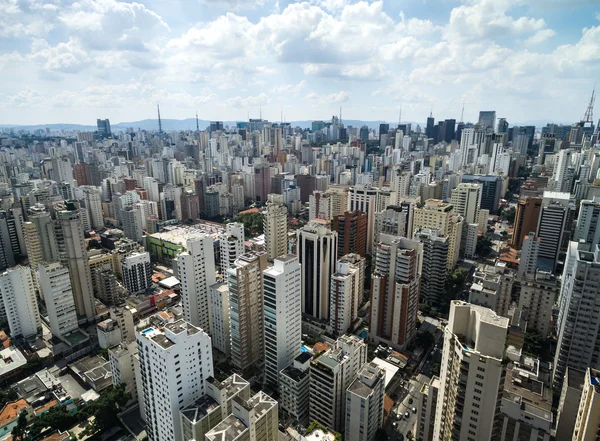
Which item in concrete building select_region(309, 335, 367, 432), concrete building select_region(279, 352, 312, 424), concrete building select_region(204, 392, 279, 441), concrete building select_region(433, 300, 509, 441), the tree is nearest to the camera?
concrete building select_region(433, 300, 509, 441)

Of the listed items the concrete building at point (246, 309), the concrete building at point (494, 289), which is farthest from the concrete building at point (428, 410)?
the concrete building at point (246, 309)

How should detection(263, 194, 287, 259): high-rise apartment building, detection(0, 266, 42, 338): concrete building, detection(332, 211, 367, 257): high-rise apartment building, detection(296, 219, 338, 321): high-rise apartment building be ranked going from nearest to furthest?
detection(0, 266, 42, 338): concrete building → detection(296, 219, 338, 321): high-rise apartment building → detection(332, 211, 367, 257): high-rise apartment building → detection(263, 194, 287, 259): high-rise apartment building

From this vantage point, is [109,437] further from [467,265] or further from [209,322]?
[467,265]

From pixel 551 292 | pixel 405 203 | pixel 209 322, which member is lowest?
pixel 209 322

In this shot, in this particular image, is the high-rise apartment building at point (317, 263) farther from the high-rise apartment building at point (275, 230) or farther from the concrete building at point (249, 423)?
the concrete building at point (249, 423)

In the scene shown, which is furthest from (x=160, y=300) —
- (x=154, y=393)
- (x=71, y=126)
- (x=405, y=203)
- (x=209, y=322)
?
(x=71, y=126)

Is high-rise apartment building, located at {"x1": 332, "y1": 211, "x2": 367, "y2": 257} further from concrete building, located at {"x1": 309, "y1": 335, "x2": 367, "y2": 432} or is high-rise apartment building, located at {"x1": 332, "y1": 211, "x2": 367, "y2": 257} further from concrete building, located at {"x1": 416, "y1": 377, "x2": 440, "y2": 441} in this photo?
concrete building, located at {"x1": 416, "y1": 377, "x2": 440, "y2": 441}

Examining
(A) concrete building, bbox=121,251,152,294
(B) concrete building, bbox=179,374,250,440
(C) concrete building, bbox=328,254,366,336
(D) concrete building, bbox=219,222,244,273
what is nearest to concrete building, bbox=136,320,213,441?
(B) concrete building, bbox=179,374,250,440
